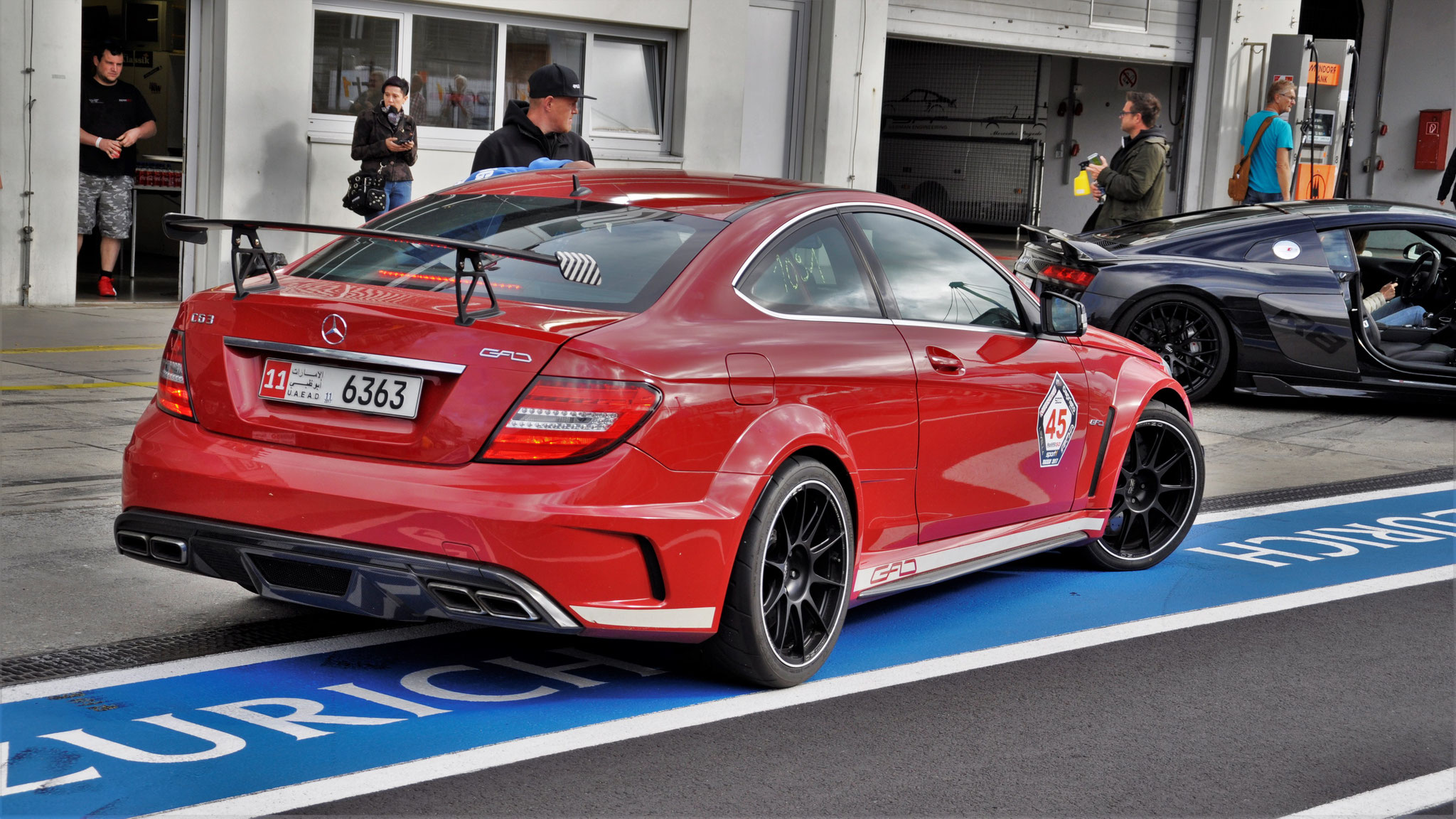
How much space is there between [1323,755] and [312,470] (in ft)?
8.88

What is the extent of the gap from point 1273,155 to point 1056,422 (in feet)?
33.4

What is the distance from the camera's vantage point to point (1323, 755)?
13.9ft

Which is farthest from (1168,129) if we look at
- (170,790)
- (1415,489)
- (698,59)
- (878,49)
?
(170,790)

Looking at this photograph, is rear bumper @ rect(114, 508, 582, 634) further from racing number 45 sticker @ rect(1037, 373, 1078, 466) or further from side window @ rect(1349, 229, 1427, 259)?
side window @ rect(1349, 229, 1427, 259)

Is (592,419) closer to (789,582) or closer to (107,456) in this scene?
(789,582)

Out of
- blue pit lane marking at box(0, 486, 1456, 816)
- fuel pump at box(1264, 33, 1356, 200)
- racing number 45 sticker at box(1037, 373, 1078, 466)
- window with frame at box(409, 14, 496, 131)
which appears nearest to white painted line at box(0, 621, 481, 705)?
blue pit lane marking at box(0, 486, 1456, 816)

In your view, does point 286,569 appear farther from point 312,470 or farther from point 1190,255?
point 1190,255

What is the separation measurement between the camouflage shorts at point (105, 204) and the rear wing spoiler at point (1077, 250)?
748 cm

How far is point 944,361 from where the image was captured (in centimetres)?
507

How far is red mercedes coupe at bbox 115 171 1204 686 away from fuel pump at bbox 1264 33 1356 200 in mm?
18105

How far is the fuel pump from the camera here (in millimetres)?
21734

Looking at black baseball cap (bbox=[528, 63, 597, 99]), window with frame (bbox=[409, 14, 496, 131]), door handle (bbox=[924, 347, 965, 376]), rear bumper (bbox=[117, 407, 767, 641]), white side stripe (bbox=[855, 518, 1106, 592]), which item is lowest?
white side stripe (bbox=[855, 518, 1106, 592])

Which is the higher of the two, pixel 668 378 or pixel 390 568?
pixel 668 378

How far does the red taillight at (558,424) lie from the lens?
157 inches
